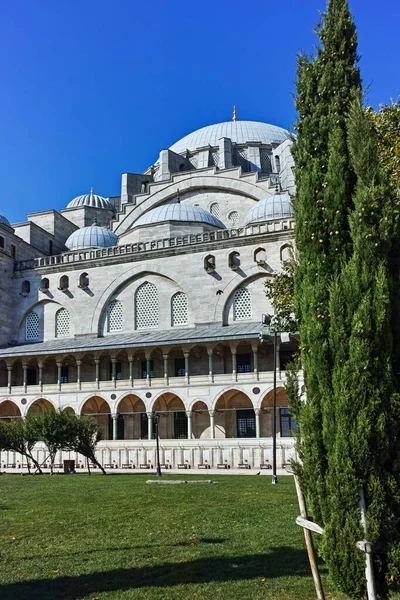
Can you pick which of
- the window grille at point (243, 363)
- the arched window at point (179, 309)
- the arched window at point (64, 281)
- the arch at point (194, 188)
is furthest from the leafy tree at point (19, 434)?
the arch at point (194, 188)

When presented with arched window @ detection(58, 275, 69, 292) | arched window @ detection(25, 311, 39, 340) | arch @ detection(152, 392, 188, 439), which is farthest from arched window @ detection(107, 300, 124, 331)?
arch @ detection(152, 392, 188, 439)

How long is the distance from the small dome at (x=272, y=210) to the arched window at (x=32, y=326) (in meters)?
14.6

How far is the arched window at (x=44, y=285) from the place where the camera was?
1460 inches

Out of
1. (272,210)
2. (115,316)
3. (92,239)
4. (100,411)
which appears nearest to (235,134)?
(92,239)

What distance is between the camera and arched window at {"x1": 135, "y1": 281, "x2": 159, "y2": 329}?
34688 millimetres

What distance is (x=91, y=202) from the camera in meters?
48.4

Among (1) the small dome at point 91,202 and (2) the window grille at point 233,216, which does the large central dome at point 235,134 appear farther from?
(2) the window grille at point 233,216

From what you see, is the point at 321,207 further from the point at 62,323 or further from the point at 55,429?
the point at 62,323

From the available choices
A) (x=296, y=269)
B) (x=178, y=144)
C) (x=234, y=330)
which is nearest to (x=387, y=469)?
(x=296, y=269)

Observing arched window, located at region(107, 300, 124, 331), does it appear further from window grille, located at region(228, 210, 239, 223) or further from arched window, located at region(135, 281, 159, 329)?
window grille, located at region(228, 210, 239, 223)

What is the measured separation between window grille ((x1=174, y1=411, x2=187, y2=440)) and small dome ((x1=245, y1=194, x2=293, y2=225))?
451 inches

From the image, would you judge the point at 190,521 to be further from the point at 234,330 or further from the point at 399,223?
the point at 234,330

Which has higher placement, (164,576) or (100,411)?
(100,411)

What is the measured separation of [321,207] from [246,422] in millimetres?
26591
